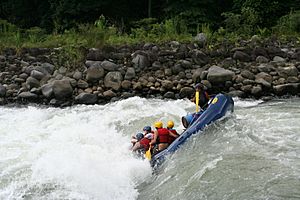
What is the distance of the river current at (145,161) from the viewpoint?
5.27m

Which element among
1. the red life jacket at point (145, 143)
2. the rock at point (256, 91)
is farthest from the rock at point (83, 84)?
the red life jacket at point (145, 143)

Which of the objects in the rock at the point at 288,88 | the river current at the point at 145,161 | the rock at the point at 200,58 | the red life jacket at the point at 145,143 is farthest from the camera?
the rock at the point at 200,58

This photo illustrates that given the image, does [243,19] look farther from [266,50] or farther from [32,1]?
[32,1]

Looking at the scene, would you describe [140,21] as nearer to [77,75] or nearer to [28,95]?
[77,75]

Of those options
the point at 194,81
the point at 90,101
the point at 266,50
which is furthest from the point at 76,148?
the point at 266,50

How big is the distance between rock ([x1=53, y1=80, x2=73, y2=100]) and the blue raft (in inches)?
213

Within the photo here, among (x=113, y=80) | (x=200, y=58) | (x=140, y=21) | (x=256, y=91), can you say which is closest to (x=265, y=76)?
(x=256, y=91)

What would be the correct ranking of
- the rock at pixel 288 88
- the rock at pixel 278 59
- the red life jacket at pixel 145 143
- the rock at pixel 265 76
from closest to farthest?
the red life jacket at pixel 145 143
the rock at pixel 288 88
the rock at pixel 265 76
the rock at pixel 278 59

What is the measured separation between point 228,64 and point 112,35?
16.1 ft

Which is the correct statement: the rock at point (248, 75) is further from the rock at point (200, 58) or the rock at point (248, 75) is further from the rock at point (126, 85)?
the rock at point (126, 85)

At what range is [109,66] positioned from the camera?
12.3m

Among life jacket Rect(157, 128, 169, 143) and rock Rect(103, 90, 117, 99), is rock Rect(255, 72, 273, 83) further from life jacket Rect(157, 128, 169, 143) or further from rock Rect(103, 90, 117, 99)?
life jacket Rect(157, 128, 169, 143)

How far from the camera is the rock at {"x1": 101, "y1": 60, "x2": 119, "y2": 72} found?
40.3 ft

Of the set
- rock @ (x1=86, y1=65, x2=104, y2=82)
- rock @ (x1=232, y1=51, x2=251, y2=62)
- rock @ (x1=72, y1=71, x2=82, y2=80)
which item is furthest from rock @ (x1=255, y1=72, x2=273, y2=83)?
rock @ (x1=72, y1=71, x2=82, y2=80)
